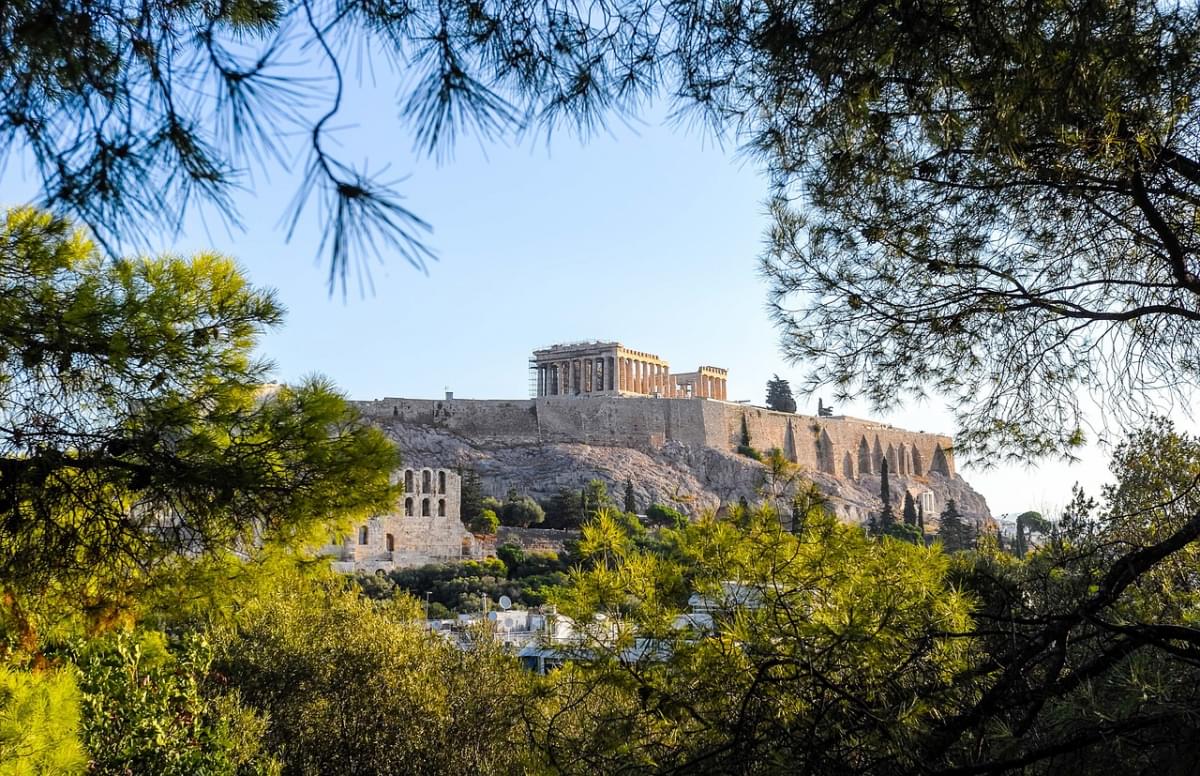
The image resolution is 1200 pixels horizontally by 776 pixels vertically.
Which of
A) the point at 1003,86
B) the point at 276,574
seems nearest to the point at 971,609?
the point at 1003,86

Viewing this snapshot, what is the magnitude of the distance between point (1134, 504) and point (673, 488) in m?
37.8

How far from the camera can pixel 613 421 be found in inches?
1825

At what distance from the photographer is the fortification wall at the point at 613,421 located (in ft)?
148

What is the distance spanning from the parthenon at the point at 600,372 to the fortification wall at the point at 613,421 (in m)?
2.60

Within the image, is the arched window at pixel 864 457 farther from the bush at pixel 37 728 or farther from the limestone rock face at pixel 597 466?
the bush at pixel 37 728

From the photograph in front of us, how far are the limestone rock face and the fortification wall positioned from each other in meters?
0.47

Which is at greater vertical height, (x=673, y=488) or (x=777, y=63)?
(x=673, y=488)

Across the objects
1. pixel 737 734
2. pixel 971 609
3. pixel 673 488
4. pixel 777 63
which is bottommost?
pixel 737 734

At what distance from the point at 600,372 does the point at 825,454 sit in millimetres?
11612

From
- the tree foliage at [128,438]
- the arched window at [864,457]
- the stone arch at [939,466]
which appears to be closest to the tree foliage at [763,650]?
the tree foliage at [128,438]

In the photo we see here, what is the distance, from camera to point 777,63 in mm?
2400

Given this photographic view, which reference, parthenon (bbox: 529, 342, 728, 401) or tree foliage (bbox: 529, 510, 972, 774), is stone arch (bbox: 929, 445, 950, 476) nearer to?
parthenon (bbox: 529, 342, 728, 401)

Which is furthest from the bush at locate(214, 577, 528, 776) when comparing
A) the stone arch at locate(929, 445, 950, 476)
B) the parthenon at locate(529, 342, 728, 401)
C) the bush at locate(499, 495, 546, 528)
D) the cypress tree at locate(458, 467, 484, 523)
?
the stone arch at locate(929, 445, 950, 476)

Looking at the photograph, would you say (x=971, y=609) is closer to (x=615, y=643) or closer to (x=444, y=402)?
(x=615, y=643)
